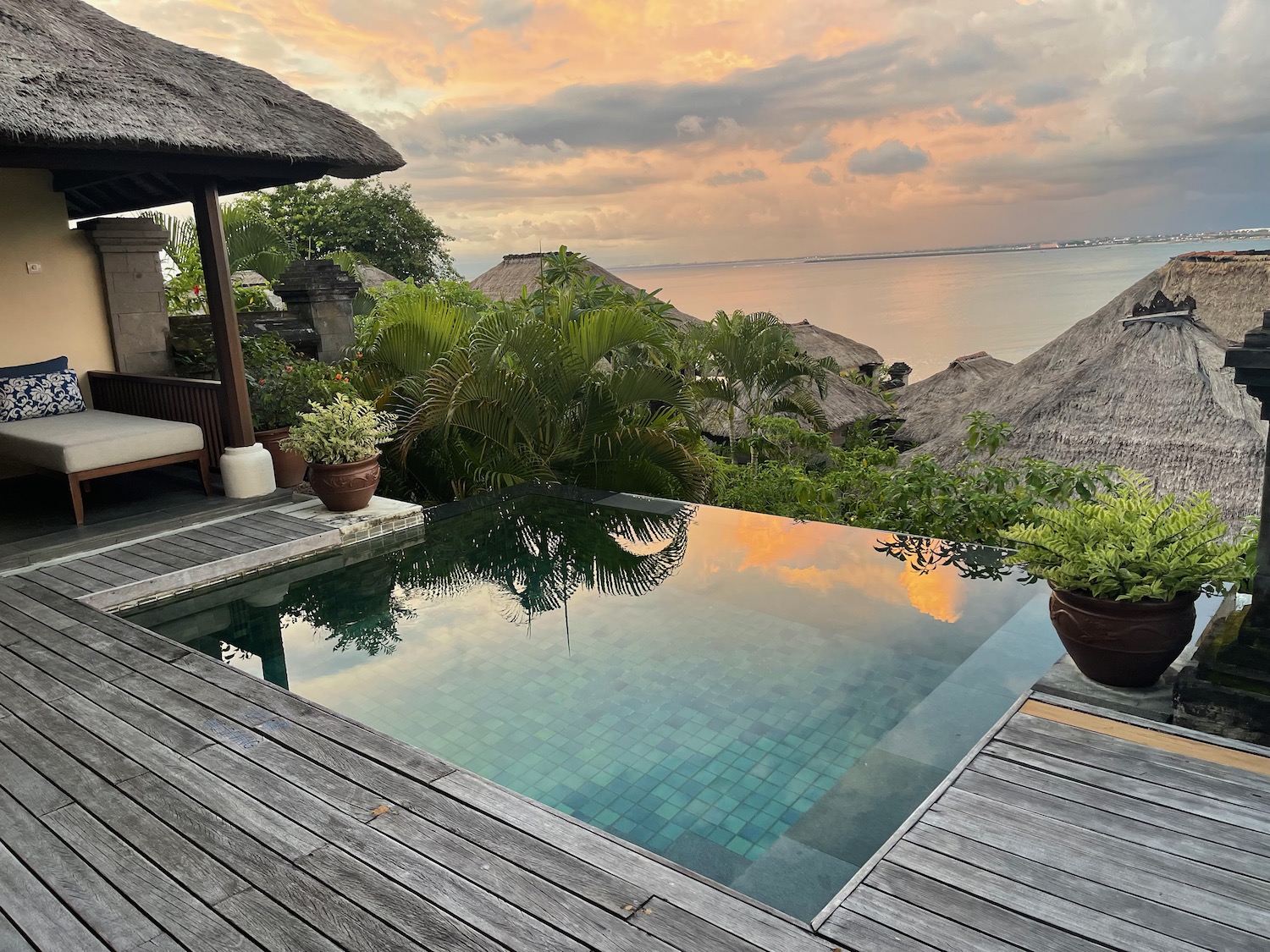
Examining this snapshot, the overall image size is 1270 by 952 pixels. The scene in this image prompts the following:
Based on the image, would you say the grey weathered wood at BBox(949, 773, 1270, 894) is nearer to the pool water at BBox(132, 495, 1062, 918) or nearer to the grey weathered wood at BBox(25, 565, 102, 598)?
the pool water at BBox(132, 495, 1062, 918)

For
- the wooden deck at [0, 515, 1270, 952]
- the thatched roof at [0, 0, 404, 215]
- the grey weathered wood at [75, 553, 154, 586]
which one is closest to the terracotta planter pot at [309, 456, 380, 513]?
the grey weathered wood at [75, 553, 154, 586]

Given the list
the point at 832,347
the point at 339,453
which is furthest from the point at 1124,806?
the point at 832,347

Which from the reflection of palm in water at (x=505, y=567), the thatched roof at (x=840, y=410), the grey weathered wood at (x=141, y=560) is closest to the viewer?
the reflection of palm in water at (x=505, y=567)

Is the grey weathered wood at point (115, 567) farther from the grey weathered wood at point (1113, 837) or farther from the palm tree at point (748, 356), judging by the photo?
the palm tree at point (748, 356)

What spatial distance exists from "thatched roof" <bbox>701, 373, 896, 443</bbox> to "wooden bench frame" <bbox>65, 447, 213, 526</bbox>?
308 inches

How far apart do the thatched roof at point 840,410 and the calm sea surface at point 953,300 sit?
6041 mm

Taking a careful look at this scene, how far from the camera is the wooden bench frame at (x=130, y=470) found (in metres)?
5.28

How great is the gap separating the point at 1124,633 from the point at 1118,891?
1.08m

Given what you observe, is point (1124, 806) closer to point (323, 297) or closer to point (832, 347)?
point (323, 297)

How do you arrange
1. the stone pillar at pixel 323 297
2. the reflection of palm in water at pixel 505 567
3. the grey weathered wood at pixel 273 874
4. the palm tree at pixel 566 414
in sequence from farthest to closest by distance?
1. the stone pillar at pixel 323 297
2. the palm tree at pixel 566 414
3. the reflection of palm in water at pixel 505 567
4. the grey weathered wood at pixel 273 874

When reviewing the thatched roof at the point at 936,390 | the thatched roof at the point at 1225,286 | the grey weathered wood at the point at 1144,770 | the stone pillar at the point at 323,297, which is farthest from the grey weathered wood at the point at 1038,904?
the thatched roof at the point at 1225,286

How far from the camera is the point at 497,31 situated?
643 inches

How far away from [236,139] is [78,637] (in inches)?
120

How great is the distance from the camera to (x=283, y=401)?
6387 mm
